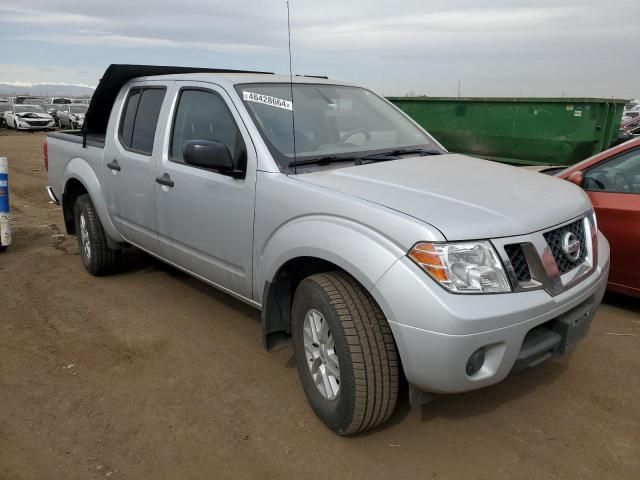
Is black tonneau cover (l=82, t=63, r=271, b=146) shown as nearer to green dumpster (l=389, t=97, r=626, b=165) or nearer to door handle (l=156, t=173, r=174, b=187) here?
door handle (l=156, t=173, r=174, b=187)

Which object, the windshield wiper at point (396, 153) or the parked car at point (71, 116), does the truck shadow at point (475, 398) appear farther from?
the parked car at point (71, 116)

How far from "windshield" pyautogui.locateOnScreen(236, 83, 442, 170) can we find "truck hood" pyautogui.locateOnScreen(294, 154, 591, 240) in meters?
0.30

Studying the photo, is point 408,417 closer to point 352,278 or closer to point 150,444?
point 352,278

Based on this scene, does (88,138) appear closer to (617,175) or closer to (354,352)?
(354,352)

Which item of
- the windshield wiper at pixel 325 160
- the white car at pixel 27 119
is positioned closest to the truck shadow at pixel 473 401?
the windshield wiper at pixel 325 160

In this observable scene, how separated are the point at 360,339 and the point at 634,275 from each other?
107 inches

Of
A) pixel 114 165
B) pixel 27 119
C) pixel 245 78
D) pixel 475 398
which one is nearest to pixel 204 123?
pixel 245 78

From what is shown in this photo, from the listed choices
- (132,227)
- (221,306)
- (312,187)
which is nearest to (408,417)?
(312,187)

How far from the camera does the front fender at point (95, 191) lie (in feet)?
16.2

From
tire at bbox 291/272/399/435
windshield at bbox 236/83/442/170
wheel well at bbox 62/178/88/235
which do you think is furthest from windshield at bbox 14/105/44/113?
tire at bbox 291/272/399/435

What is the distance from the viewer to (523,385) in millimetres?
3359

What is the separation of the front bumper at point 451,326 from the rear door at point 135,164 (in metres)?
2.40

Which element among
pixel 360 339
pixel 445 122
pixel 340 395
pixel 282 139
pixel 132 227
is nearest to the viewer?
pixel 360 339

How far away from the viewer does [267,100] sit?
11.6 ft
